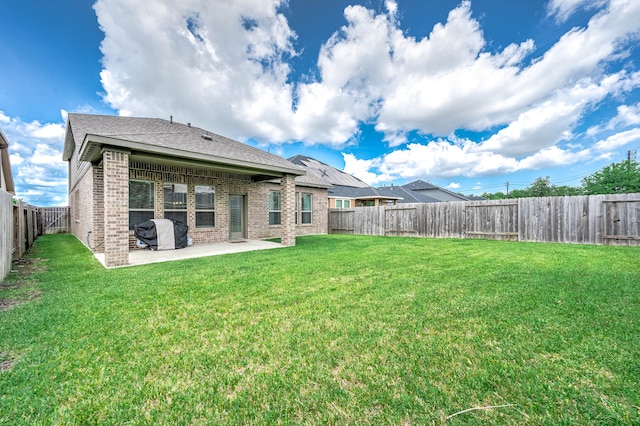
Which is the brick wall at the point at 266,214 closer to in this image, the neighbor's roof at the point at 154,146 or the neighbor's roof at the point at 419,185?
the neighbor's roof at the point at 154,146

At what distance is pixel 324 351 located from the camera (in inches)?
90.4

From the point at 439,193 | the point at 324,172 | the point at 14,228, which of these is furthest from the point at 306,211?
the point at 439,193

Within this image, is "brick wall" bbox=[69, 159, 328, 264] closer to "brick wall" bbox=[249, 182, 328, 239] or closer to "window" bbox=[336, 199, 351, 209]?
"brick wall" bbox=[249, 182, 328, 239]

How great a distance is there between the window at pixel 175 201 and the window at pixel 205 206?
0.48 m

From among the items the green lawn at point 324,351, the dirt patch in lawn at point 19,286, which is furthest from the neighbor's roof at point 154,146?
the green lawn at point 324,351

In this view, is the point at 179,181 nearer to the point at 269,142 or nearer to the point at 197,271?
the point at 197,271

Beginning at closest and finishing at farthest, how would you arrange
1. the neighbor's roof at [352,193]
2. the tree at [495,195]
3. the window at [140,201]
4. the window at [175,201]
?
the window at [140,201], the window at [175,201], the neighbor's roof at [352,193], the tree at [495,195]

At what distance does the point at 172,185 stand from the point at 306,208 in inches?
275

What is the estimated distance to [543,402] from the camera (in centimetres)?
165

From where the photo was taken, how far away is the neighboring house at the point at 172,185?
6211 mm

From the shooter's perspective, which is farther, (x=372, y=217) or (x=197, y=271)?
(x=372, y=217)

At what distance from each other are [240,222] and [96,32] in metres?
8.85

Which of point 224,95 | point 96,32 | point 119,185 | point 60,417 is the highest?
point 96,32

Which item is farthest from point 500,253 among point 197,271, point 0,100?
point 0,100
